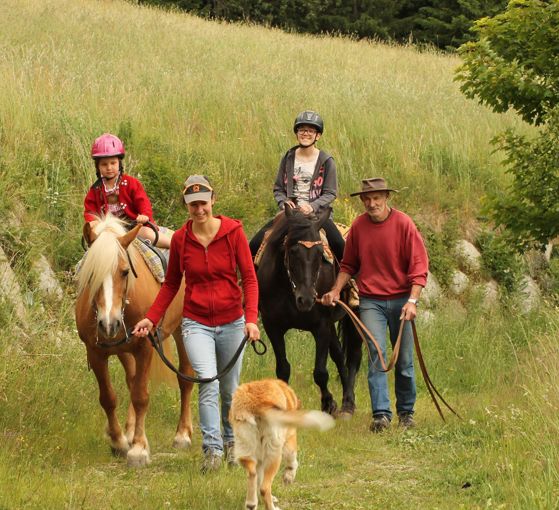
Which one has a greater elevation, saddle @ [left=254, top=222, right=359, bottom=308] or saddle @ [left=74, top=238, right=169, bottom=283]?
saddle @ [left=74, top=238, right=169, bottom=283]

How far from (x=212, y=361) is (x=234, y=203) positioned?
678cm

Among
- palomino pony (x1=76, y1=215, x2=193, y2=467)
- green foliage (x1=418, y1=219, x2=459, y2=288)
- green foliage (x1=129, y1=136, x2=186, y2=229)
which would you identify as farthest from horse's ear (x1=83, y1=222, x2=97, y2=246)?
green foliage (x1=418, y1=219, x2=459, y2=288)

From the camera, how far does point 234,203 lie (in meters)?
13.8

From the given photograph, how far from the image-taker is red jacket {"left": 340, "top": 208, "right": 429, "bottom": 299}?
29.3ft

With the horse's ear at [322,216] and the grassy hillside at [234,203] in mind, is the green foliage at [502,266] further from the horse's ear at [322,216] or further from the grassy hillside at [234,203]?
the horse's ear at [322,216]

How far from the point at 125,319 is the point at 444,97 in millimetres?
15002

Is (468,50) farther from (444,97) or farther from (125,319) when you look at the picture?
(444,97)

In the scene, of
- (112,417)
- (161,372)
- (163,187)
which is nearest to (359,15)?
(163,187)

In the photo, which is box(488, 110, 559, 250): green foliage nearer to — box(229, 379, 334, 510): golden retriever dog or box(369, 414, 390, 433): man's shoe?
box(369, 414, 390, 433): man's shoe

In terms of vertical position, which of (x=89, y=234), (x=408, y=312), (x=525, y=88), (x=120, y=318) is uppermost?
(x=525, y=88)

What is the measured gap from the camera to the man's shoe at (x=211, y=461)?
23.3 ft

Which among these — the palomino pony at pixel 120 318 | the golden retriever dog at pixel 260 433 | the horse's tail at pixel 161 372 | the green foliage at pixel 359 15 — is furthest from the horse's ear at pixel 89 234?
the green foliage at pixel 359 15

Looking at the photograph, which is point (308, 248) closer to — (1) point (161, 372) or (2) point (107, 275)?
A: (1) point (161, 372)

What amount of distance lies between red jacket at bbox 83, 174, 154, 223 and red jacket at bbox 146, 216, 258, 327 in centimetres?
145
